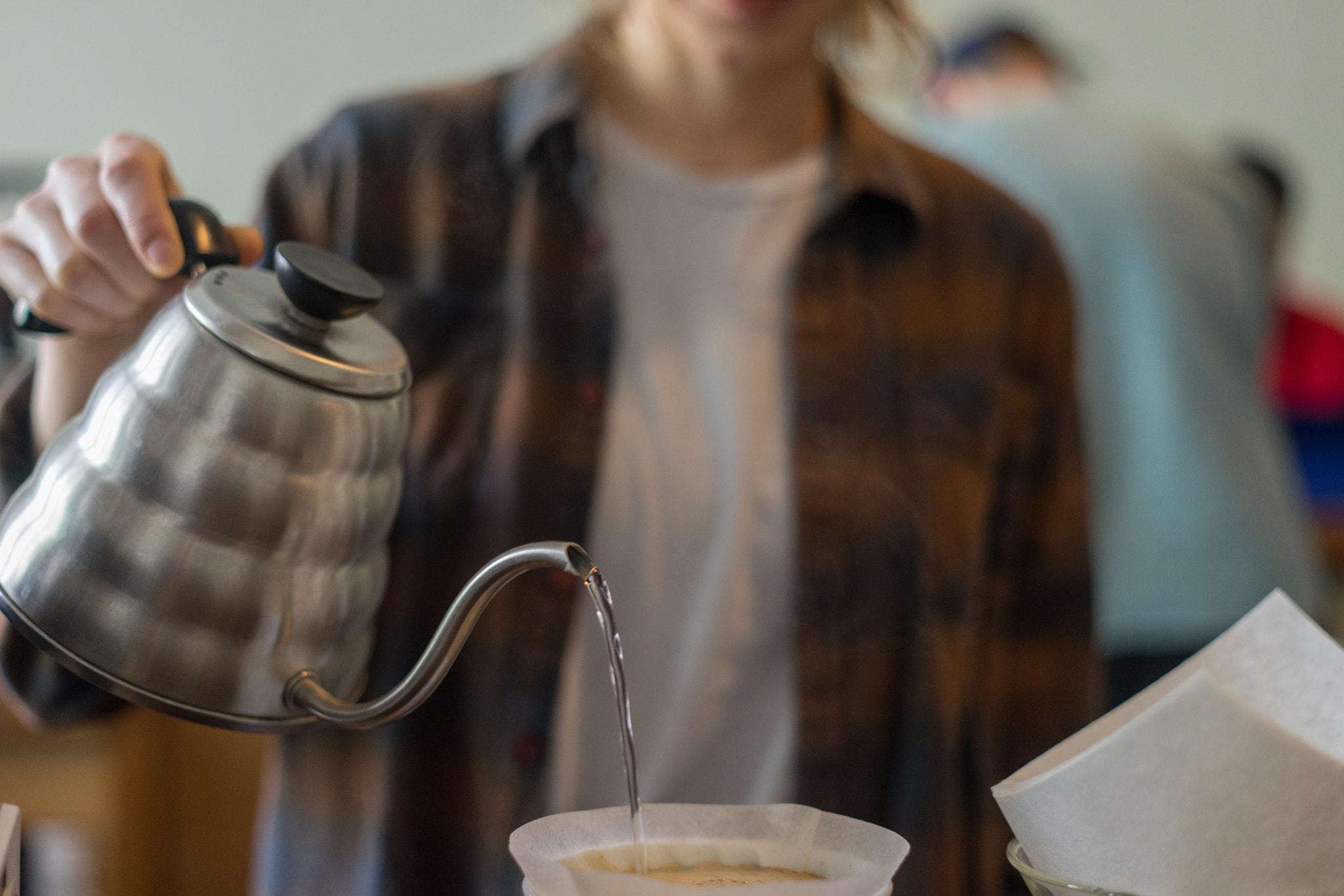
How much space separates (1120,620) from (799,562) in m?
0.83

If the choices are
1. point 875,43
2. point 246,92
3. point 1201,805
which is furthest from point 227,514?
point 246,92

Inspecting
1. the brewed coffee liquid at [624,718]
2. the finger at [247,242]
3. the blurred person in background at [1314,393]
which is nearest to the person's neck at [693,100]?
the finger at [247,242]

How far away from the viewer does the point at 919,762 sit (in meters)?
0.96

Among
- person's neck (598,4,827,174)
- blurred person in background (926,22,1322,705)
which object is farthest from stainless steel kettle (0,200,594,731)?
blurred person in background (926,22,1322,705)

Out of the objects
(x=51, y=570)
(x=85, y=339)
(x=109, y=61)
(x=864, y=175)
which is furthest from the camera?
(x=109, y=61)

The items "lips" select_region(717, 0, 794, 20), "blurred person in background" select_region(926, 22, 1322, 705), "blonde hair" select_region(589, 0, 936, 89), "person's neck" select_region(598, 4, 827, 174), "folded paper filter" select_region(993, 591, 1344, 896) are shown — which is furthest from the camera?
"blurred person in background" select_region(926, 22, 1322, 705)

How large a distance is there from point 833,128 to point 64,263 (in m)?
0.68

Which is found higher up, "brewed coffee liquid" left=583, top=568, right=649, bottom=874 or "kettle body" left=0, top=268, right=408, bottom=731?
"kettle body" left=0, top=268, right=408, bottom=731

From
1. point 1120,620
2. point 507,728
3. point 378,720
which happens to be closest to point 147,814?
point 507,728

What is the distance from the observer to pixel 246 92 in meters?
2.30

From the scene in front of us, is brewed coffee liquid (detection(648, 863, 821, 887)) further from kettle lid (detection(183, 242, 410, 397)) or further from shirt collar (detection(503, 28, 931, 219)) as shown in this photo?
shirt collar (detection(503, 28, 931, 219))

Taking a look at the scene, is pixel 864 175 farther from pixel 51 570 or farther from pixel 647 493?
pixel 51 570

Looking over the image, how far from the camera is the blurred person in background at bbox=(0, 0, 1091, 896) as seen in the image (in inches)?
35.1

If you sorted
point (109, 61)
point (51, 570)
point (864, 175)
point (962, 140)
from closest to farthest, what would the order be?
point (51, 570) < point (864, 175) < point (962, 140) < point (109, 61)
